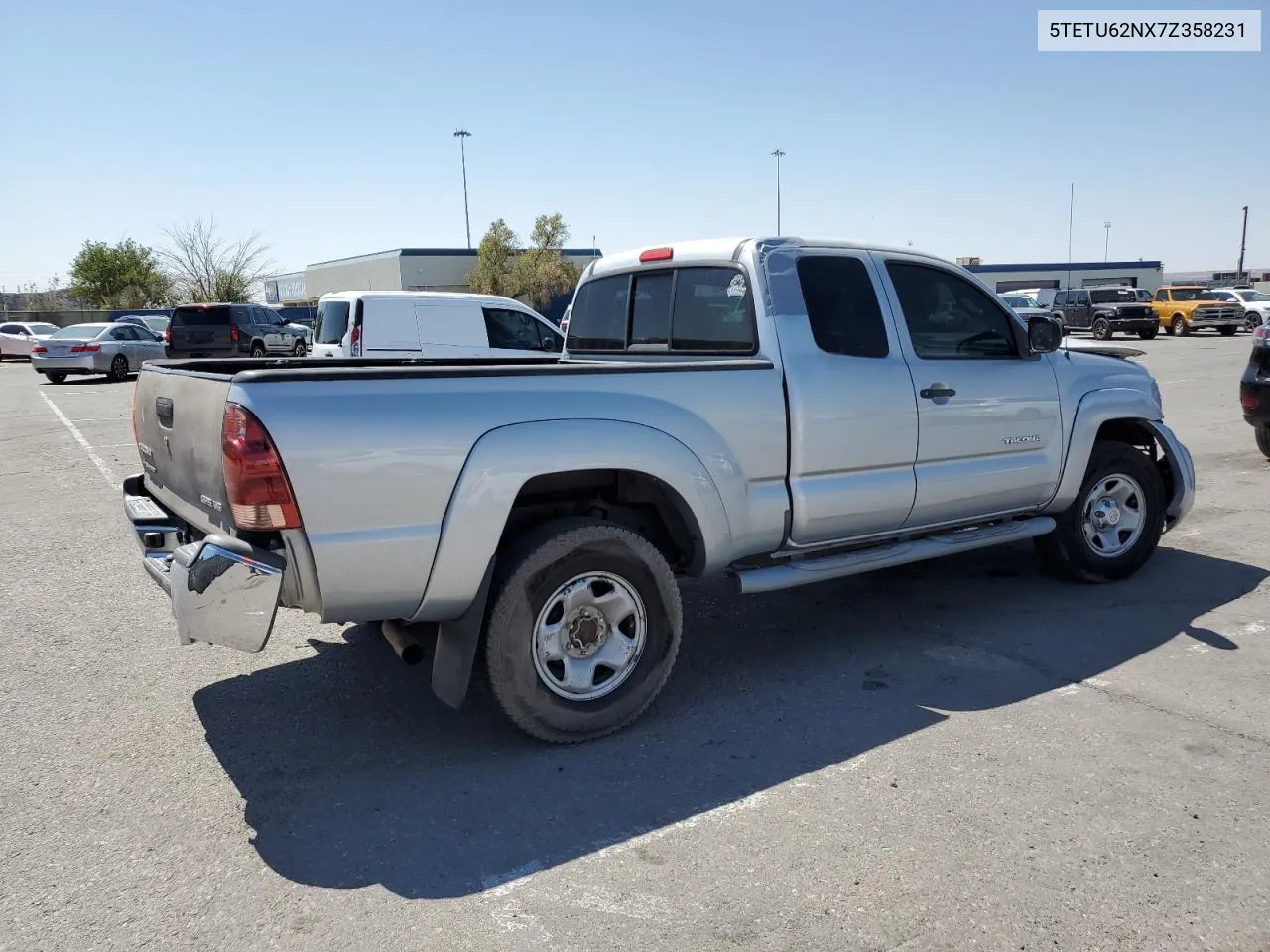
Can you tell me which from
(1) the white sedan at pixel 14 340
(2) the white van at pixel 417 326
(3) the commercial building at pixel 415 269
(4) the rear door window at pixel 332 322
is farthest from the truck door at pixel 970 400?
(3) the commercial building at pixel 415 269

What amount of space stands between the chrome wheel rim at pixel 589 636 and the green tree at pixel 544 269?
55.8 metres

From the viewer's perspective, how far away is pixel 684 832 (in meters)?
3.29

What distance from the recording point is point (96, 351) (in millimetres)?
24562

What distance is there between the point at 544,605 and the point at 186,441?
5.15 ft

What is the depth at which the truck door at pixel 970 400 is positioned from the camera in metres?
5.01

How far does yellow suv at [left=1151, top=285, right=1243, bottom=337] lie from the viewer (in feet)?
119

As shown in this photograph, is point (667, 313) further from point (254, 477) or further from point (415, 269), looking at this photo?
point (415, 269)

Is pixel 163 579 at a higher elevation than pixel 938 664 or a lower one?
higher

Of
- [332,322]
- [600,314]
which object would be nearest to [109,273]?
[332,322]

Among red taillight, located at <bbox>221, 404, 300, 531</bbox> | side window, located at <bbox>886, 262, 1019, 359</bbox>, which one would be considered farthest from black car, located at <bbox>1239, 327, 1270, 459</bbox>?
red taillight, located at <bbox>221, 404, 300, 531</bbox>

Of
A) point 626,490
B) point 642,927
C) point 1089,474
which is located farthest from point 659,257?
point 642,927

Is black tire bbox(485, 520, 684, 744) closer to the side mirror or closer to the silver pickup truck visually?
the silver pickup truck

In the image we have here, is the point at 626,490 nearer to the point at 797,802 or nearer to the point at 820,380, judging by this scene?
the point at 820,380

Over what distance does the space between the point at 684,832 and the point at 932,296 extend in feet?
10.7
